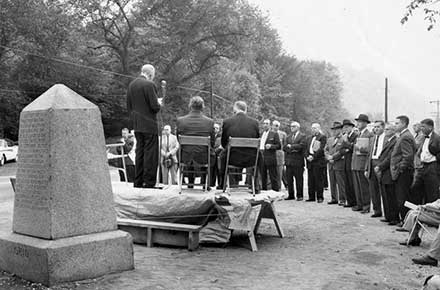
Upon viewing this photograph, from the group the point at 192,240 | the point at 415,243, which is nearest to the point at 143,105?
A: the point at 192,240

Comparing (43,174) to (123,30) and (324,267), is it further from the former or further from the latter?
(123,30)

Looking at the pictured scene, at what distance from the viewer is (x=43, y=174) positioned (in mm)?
6141

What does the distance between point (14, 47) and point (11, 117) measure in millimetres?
6524

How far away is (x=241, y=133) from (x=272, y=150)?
588 cm

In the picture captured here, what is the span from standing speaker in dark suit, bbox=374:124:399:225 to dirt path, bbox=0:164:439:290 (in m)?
0.58

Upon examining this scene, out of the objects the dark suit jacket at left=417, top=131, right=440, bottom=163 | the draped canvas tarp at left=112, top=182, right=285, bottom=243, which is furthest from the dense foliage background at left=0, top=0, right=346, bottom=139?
the dark suit jacket at left=417, top=131, right=440, bottom=163

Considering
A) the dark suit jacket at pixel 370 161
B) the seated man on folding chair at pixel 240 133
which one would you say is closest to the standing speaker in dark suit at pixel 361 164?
the dark suit jacket at pixel 370 161

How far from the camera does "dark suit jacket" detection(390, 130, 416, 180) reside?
412 inches

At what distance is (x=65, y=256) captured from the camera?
233 inches

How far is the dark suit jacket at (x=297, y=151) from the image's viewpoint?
15.2 meters

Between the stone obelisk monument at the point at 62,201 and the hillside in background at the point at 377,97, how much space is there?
141m

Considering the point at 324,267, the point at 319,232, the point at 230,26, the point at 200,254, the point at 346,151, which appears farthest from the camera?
the point at 230,26

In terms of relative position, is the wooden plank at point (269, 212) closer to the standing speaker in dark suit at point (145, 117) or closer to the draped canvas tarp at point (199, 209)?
the draped canvas tarp at point (199, 209)

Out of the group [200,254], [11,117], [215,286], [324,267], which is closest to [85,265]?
[215,286]
